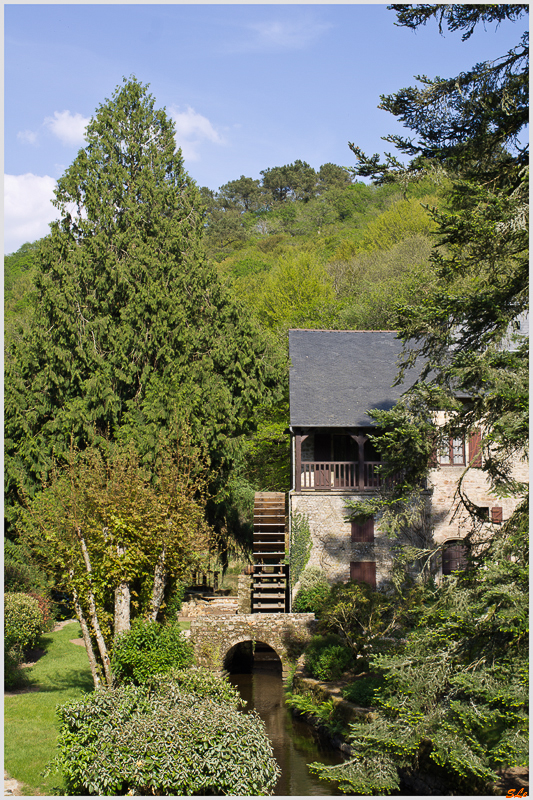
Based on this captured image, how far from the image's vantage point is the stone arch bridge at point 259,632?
16.5 metres

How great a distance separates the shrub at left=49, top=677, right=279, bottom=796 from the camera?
857cm

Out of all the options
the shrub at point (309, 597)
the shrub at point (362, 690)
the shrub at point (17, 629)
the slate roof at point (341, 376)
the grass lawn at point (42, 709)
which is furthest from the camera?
the slate roof at point (341, 376)

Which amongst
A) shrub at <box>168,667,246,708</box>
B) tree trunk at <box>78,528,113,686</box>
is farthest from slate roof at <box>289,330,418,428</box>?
shrub at <box>168,667,246,708</box>

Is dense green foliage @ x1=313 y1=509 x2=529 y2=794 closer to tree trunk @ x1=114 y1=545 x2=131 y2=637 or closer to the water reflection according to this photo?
the water reflection

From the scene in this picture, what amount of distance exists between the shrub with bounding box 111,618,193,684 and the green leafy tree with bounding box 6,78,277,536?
290 inches

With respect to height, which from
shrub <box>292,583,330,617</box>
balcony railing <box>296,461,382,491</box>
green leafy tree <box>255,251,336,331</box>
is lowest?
shrub <box>292,583,330,617</box>

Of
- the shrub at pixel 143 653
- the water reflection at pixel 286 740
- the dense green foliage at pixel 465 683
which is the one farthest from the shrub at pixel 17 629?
the dense green foliage at pixel 465 683

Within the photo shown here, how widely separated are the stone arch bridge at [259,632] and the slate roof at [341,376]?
5371mm

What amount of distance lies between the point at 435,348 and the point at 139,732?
6.83 meters

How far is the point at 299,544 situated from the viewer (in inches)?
753

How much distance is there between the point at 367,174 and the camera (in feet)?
34.3

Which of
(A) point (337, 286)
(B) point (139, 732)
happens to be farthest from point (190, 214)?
(A) point (337, 286)

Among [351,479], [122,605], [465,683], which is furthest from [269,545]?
[465,683]

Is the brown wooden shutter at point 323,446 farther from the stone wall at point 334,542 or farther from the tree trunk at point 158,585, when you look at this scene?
the tree trunk at point 158,585
